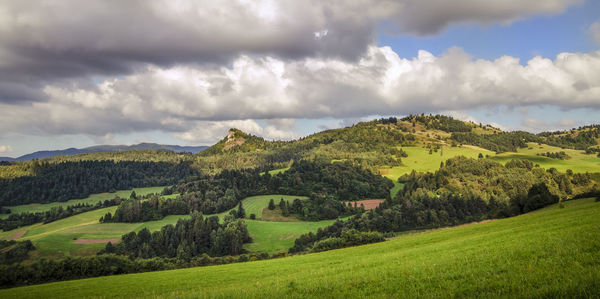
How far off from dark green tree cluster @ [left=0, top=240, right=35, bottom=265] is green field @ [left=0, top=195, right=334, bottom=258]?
3.32 metres

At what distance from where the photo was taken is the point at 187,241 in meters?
130

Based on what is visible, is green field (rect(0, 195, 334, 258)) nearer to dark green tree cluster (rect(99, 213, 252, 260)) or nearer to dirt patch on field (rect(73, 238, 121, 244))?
dirt patch on field (rect(73, 238, 121, 244))

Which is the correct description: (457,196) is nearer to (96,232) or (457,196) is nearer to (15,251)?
(96,232)

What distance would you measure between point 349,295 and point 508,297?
5540mm

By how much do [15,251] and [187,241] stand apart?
6572 cm

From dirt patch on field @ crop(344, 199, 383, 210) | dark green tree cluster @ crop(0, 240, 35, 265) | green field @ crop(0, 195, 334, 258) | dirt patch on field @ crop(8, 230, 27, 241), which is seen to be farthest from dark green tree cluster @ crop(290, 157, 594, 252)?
dirt patch on field @ crop(8, 230, 27, 241)

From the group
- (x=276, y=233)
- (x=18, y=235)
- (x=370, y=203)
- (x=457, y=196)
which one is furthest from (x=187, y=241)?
(x=457, y=196)

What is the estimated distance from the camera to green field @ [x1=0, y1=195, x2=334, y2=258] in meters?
121

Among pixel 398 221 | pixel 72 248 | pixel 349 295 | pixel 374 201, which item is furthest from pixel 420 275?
pixel 374 201

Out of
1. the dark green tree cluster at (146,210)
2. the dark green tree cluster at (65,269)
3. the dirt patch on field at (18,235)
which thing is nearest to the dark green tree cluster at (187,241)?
the dark green tree cluster at (146,210)

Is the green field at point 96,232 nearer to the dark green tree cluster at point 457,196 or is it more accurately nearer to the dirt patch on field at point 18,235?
the dirt patch on field at point 18,235

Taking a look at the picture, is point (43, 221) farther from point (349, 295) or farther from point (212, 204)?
point (349, 295)

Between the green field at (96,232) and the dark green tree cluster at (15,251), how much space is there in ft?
10.9

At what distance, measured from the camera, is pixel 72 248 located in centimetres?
12206
